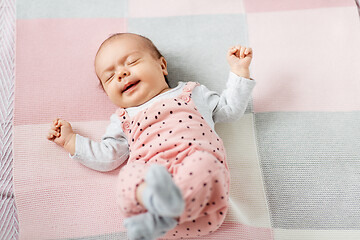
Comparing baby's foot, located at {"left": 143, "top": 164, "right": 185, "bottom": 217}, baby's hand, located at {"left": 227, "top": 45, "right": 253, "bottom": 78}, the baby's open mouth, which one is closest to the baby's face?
the baby's open mouth

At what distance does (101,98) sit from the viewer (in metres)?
1.35

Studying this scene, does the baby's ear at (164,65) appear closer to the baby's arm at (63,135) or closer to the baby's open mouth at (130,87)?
the baby's open mouth at (130,87)

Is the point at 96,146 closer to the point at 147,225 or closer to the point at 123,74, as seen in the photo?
the point at 123,74

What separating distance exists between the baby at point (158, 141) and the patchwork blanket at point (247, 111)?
10cm

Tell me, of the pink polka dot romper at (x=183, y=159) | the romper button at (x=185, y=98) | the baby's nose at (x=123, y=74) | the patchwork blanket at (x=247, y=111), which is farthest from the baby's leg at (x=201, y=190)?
the baby's nose at (x=123, y=74)

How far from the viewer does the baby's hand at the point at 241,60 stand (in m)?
1.23

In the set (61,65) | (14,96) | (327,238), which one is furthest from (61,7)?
(327,238)

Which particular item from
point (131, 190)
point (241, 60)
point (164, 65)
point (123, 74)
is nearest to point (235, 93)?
point (241, 60)

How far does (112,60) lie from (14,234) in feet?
2.27

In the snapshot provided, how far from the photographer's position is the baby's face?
118cm

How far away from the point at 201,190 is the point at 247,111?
523 mm

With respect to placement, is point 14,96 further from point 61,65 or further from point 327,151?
point 327,151

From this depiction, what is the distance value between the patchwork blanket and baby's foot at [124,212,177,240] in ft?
0.96

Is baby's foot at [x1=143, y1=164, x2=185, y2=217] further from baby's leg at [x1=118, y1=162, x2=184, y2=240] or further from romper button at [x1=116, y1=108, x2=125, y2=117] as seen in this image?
romper button at [x1=116, y1=108, x2=125, y2=117]
